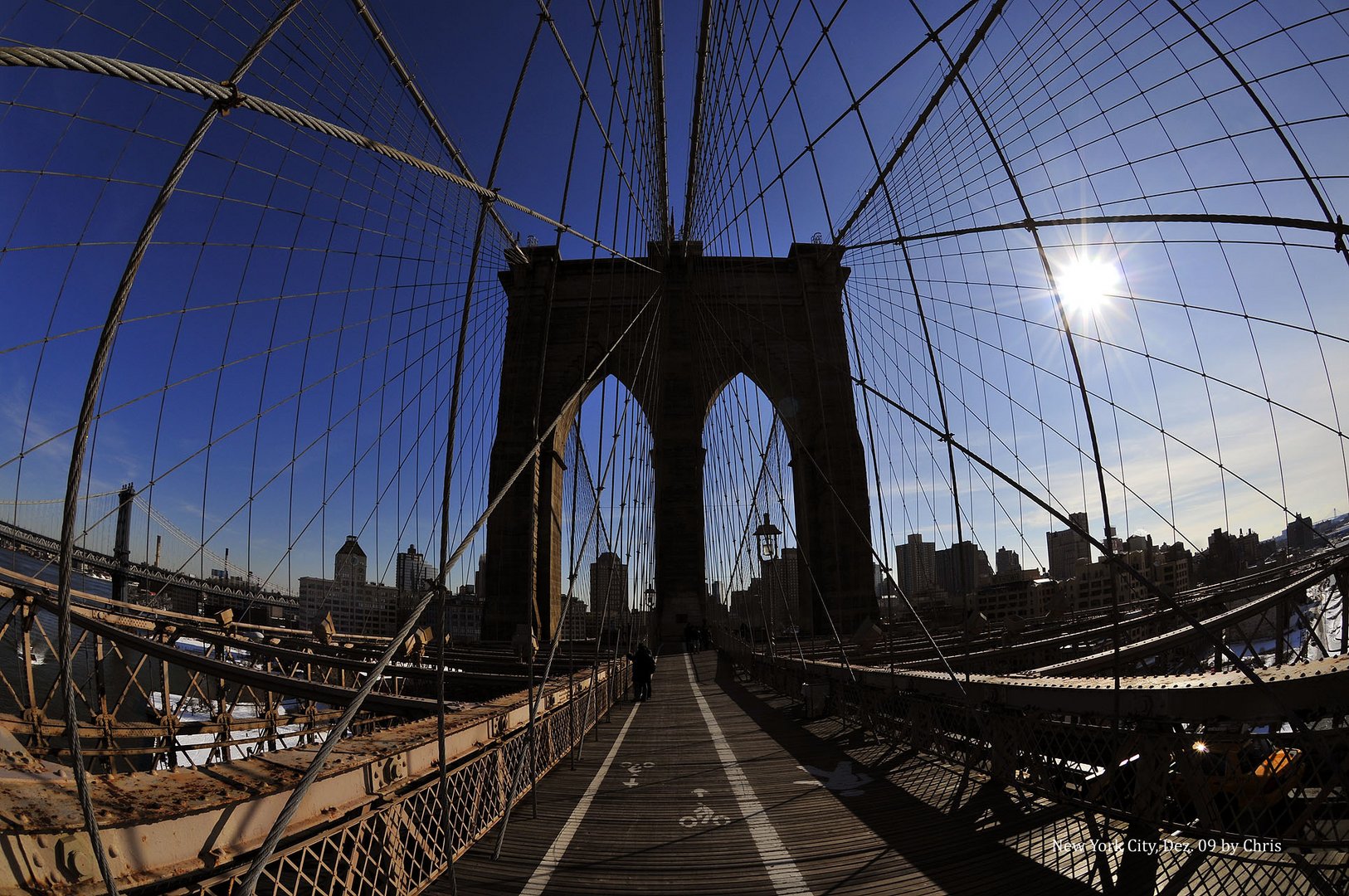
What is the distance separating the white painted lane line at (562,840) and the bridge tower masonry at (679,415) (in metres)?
15.5

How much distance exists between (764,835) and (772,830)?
0.09 m

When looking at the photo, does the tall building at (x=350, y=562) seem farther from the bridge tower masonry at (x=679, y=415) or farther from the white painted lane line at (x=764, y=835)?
the white painted lane line at (x=764, y=835)

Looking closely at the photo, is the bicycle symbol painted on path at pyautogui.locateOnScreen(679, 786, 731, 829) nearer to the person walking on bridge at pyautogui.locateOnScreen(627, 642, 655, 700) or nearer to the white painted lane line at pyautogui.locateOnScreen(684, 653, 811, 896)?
the white painted lane line at pyautogui.locateOnScreen(684, 653, 811, 896)

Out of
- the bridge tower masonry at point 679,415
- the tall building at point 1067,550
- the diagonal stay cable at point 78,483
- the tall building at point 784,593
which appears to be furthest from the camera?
the bridge tower masonry at point 679,415

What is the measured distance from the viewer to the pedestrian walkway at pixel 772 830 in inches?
116

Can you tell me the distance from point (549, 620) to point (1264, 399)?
806 inches

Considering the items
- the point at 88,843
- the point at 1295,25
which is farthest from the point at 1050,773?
the point at 1295,25

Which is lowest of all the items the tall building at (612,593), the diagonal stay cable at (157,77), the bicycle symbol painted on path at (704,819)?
the bicycle symbol painted on path at (704,819)

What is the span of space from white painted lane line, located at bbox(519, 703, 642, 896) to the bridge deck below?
11 mm

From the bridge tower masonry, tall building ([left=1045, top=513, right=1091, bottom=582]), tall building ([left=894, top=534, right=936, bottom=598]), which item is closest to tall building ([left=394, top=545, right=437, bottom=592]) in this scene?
the bridge tower masonry

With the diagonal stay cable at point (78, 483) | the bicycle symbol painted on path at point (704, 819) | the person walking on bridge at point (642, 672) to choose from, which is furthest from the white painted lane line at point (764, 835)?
the person walking on bridge at point (642, 672)

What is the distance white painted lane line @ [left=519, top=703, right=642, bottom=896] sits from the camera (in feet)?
9.71

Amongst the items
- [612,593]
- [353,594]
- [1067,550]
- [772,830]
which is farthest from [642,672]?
[1067,550]

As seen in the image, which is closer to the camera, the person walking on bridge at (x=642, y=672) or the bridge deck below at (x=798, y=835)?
the bridge deck below at (x=798, y=835)
